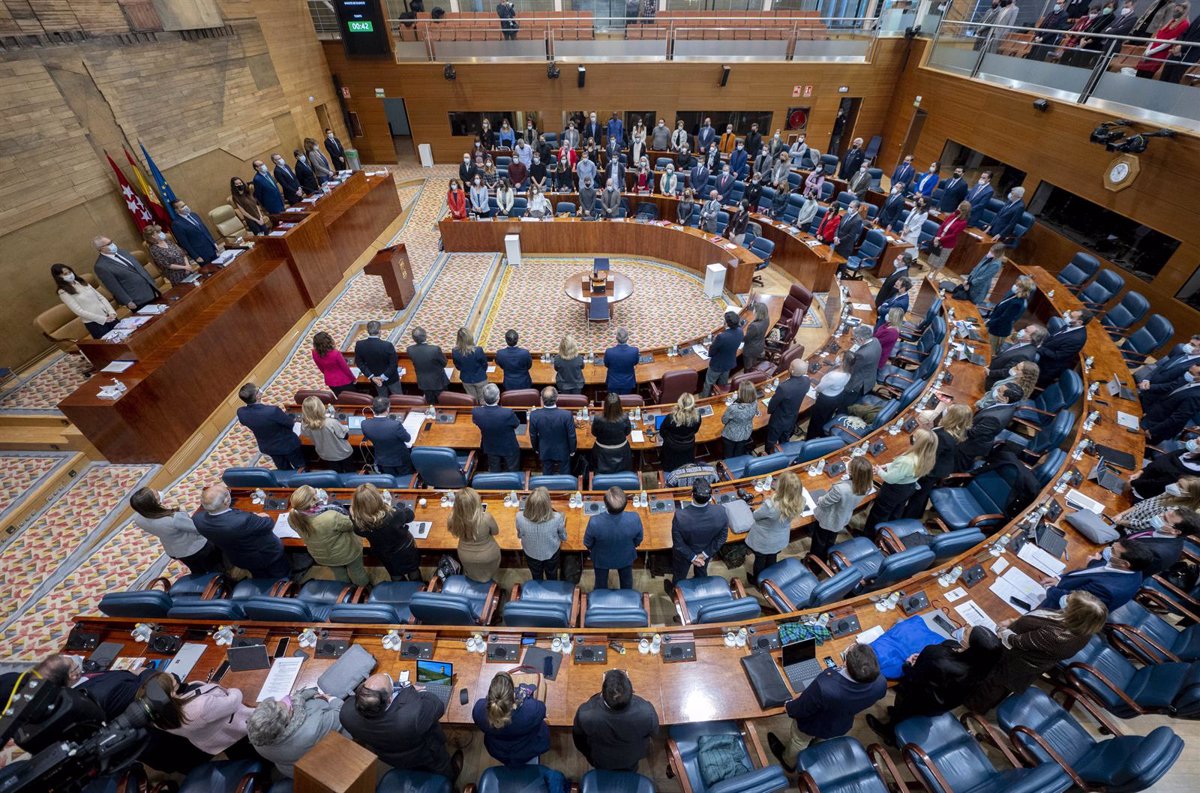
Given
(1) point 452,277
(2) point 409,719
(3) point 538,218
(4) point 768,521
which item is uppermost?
(2) point 409,719

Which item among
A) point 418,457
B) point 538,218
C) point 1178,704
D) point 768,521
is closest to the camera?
point 1178,704

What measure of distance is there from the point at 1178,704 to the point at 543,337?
9.34 m

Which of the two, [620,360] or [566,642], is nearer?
[566,642]

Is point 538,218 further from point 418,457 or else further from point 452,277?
point 418,457

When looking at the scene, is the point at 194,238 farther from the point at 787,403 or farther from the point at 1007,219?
the point at 1007,219

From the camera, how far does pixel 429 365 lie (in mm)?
7441

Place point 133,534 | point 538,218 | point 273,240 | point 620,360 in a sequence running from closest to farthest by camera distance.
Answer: point 133,534, point 620,360, point 273,240, point 538,218

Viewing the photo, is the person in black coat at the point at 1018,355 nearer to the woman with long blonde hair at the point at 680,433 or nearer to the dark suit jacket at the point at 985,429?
the dark suit jacket at the point at 985,429

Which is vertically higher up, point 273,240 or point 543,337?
point 273,240

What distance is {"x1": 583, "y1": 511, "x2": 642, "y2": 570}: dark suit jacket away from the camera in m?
4.52

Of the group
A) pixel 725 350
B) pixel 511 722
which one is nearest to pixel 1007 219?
pixel 725 350

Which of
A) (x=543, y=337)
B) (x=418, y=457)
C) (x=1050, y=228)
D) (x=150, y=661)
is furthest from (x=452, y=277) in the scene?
(x=1050, y=228)

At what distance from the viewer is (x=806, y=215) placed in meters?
12.5

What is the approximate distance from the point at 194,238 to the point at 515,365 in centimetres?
801
